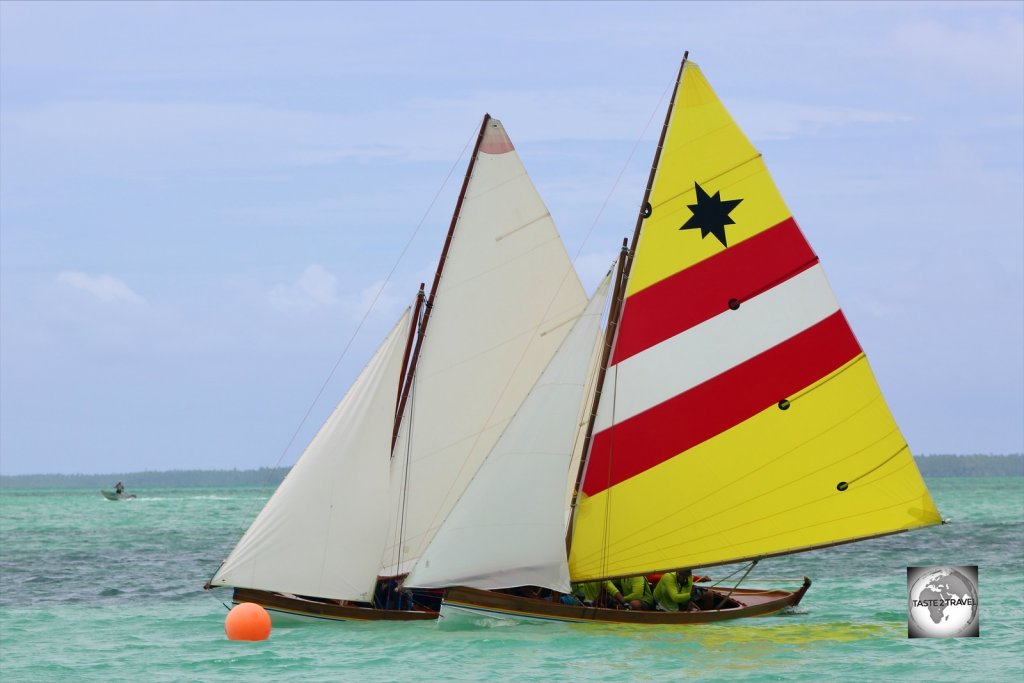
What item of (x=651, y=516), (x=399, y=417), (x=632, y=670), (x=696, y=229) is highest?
(x=696, y=229)

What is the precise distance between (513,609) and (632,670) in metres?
2.70

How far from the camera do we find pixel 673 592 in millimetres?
27438

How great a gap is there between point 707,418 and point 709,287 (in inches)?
87.7

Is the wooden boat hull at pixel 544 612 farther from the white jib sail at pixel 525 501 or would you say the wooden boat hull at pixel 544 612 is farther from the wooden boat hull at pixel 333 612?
the wooden boat hull at pixel 333 612

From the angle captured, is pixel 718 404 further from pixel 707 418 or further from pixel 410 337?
pixel 410 337

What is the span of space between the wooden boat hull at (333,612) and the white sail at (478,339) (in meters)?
0.91

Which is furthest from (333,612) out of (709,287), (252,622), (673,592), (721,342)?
(709,287)

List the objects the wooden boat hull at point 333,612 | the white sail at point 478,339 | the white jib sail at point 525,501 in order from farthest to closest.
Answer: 1. the white sail at point 478,339
2. the wooden boat hull at point 333,612
3. the white jib sail at point 525,501

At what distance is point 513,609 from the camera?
25.6 meters

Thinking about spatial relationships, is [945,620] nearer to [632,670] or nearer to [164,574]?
[632,670]

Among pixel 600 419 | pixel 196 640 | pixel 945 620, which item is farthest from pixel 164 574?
pixel 945 620

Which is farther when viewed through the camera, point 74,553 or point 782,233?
point 74,553

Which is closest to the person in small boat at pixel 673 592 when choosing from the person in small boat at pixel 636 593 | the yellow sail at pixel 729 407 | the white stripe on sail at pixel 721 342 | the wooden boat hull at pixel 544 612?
the person in small boat at pixel 636 593

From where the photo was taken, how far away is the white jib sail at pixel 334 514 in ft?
89.0
